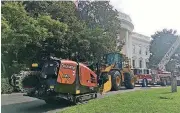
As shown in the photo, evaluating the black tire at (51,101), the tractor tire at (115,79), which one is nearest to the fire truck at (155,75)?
the tractor tire at (115,79)

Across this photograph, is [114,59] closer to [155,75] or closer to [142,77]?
[142,77]

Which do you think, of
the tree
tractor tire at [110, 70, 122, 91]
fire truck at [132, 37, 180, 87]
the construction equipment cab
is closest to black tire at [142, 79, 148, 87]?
fire truck at [132, 37, 180, 87]

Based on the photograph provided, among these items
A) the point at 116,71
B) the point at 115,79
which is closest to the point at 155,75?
the point at 116,71

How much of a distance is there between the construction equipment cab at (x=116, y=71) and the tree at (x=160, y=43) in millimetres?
33539

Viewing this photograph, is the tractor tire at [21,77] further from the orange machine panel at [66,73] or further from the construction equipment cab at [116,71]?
the construction equipment cab at [116,71]

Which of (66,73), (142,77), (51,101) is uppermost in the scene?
(142,77)

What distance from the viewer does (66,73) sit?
11898 millimetres

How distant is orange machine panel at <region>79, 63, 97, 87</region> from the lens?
1288cm

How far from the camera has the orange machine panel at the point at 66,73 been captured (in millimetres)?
11674

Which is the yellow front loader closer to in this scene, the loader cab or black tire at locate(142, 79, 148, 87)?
the loader cab

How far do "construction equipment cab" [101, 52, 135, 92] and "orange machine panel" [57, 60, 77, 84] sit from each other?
3.42 metres

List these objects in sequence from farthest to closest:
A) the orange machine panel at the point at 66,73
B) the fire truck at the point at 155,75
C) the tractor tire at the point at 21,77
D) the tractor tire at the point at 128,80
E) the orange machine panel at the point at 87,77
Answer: the fire truck at the point at 155,75 < the tractor tire at the point at 128,80 < the orange machine panel at the point at 87,77 < the tractor tire at the point at 21,77 < the orange machine panel at the point at 66,73

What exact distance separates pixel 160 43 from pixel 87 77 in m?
45.9

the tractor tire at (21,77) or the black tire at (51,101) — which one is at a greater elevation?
the tractor tire at (21,77)
